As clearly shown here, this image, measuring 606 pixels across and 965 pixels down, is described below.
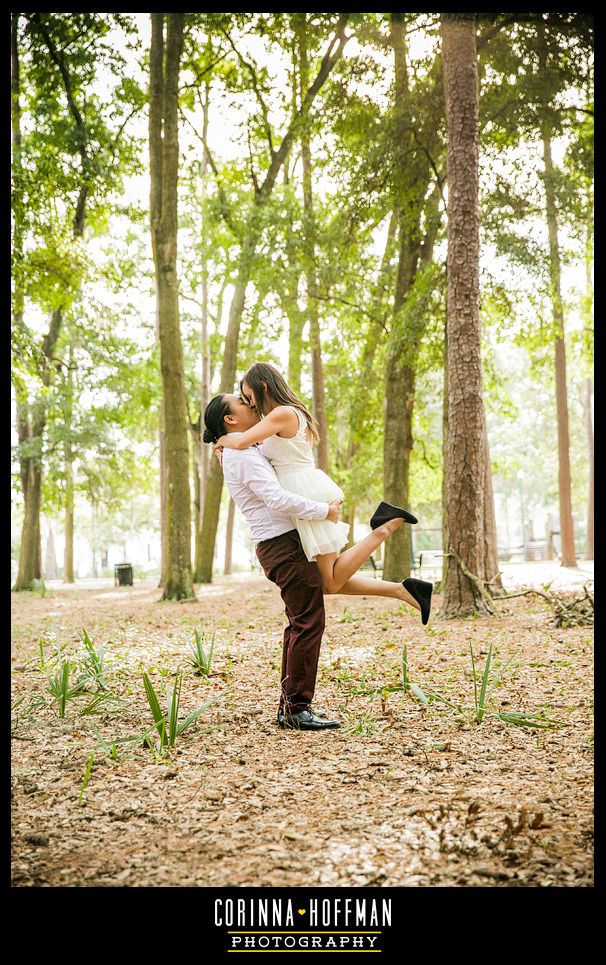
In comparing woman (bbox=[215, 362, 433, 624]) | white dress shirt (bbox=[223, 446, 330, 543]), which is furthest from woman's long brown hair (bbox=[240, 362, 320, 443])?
white dress shirt (bbox=[223, 446, 330, 543])

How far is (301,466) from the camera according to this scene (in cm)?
433

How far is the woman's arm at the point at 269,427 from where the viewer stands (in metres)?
3.97

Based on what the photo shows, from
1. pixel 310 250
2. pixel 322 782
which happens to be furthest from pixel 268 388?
pixel 310 250

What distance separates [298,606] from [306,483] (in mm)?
692

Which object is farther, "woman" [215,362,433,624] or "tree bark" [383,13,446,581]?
"tree bark" [383,13,446,581]

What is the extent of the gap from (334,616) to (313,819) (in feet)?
22.5

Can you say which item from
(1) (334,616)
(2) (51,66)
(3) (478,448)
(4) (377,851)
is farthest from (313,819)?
(2) (51,66)

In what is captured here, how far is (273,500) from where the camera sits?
155 inches

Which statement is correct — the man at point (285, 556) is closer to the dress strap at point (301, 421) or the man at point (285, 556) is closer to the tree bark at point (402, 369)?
the dress strap at point (301, 421)

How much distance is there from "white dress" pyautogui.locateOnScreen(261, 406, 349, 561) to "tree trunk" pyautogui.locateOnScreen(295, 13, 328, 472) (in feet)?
29.3

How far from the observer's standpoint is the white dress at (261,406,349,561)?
4.04 meters

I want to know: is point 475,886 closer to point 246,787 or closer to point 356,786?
point 356,786

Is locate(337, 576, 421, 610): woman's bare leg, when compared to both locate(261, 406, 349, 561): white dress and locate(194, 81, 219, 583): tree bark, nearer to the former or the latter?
locate(261, 406, 349, 561): white dress
